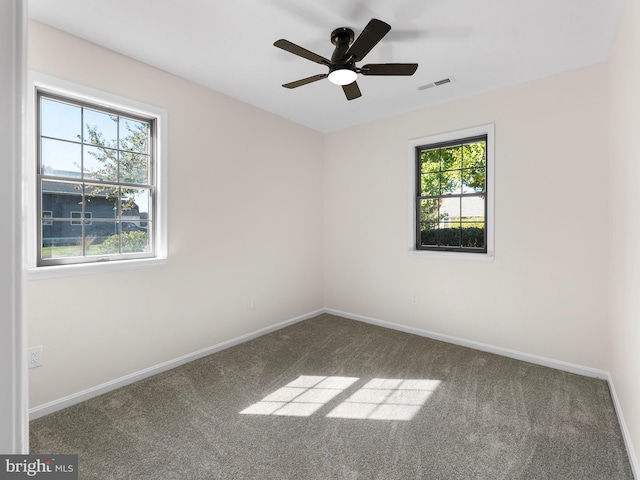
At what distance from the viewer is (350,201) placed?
4566 mm

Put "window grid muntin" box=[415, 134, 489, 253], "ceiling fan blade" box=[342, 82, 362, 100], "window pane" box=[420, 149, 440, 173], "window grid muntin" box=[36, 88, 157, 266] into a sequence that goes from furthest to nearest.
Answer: "window pane" box=[420, 149, 440, 173] < "window grid muntin" box=[415, 134, 489, 253] < "ceiling fan blade" box=[342, 82, 362, 100] < "window grid muntin" box=[36, 88, 157, 266]

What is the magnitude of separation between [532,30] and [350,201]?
2.67 meters

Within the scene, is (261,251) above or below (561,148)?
below

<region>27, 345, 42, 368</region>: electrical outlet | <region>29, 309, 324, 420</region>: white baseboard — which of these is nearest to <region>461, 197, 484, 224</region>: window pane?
<region>29, 309, 324, 420</region>: white baseboard

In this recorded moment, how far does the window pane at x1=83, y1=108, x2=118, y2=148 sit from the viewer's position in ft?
8.46

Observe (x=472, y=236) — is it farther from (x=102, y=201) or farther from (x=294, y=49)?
(x=102, y=201)

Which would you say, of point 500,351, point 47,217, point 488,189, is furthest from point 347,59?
point 500,351

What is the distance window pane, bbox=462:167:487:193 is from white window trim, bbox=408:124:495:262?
0.47ft

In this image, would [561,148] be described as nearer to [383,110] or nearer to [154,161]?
[383,110]

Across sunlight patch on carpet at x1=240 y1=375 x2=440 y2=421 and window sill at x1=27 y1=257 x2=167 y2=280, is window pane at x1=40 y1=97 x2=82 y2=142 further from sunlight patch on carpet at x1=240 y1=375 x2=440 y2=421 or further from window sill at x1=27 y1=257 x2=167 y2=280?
sunlight patch on carpet at x1=240 y1=375 x2=440 y2=421

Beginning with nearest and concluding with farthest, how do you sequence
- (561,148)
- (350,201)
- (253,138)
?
(561,148), (253,138), (350,201)

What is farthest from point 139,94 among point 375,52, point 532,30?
point 532,30

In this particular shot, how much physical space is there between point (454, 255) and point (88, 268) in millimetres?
3506

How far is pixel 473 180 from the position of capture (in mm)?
3598
